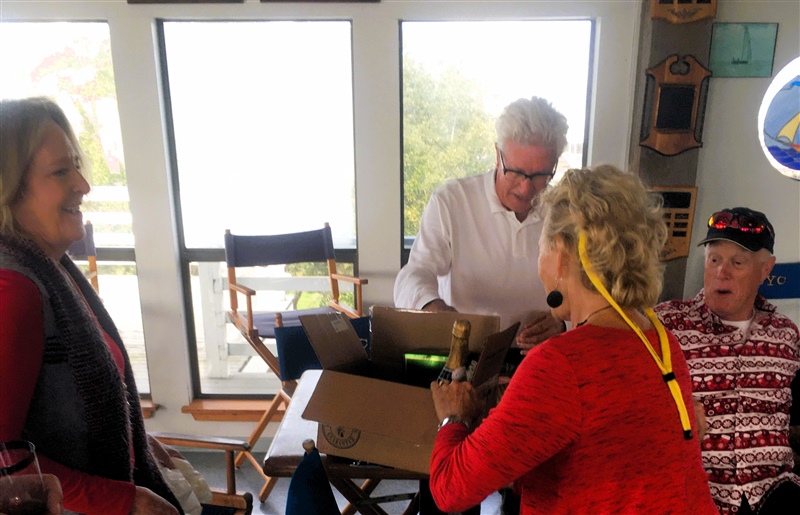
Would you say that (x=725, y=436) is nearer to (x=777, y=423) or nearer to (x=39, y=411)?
(x=777, y=423)

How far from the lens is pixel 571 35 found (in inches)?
101

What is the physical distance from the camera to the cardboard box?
3.78 feet

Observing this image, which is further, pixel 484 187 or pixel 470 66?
pixel 470 66

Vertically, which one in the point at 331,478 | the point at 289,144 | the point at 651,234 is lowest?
the point at 331,478

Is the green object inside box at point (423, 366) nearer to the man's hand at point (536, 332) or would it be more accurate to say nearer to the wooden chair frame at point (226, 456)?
the man's hand at point (536, 332)

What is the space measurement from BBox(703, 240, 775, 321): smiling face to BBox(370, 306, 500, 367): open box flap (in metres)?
1.01

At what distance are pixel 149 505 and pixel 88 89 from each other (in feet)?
7.87

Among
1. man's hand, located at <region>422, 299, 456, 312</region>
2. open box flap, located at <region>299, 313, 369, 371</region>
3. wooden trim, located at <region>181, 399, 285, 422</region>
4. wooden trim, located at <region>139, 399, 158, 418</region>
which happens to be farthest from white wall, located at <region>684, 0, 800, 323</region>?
wooden trim, located at <region>139, 399, 158, 418</region>

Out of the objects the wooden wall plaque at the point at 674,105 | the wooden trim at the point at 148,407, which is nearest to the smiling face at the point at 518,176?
the wooden wall plaque at the point at 674,105

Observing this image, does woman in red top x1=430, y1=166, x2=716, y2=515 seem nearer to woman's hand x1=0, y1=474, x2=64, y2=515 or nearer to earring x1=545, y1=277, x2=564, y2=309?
earring x1=545, y1=277, x2=564, y2=309

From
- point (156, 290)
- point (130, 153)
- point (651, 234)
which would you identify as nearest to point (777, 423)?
point (651, 234)

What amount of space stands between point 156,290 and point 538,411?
248cm

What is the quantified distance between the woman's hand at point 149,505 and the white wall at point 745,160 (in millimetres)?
2423

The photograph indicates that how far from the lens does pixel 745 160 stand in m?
2.45
